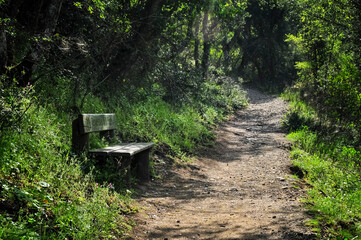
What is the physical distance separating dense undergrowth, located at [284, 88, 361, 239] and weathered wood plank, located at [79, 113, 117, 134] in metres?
3.67

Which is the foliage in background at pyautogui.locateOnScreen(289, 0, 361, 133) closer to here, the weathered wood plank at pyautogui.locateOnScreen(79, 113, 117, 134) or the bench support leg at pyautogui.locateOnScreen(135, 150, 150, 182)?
the bench support leg at pyautogui.locateOnScreen(135, 150, 150, 182)

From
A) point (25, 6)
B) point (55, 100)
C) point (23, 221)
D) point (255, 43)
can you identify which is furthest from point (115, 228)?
point (255, 43)

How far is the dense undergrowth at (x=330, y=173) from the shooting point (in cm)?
433

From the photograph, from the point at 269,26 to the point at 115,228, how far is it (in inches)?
1433

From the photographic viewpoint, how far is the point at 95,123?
5949 mm

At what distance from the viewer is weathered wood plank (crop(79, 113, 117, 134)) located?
5.39m

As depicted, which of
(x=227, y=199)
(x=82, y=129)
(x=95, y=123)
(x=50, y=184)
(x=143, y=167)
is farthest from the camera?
(x=143, y=167)

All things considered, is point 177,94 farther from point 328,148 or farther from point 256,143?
point 328,148

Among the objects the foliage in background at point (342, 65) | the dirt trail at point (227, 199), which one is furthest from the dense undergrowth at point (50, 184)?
the foliage in background at point (342, 65)

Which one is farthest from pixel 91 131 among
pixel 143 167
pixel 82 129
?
pixel 143 167

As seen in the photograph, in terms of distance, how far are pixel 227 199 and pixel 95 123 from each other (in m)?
2.89

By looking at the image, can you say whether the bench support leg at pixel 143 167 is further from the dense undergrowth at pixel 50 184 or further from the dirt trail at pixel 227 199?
the dense undergrowth at pixel 50 184

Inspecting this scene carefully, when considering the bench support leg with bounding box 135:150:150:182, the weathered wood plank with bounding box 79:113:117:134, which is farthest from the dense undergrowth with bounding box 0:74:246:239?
the bench support leg with bounding box 135:150:150:182

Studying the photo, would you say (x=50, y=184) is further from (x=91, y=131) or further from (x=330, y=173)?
(x=330, y=173)
